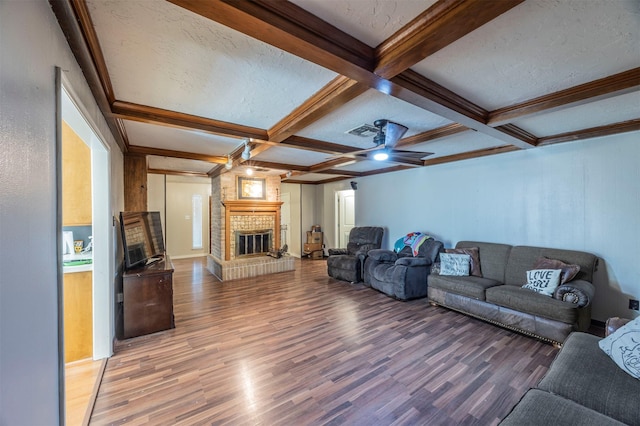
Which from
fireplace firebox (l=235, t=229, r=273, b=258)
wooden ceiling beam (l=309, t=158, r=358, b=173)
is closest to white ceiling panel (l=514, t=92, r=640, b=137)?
wooden ceiling beam (l=309, t=158, r=358, b=173)

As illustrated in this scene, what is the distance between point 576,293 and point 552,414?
212 centimetres

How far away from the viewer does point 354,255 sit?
18.4 ft

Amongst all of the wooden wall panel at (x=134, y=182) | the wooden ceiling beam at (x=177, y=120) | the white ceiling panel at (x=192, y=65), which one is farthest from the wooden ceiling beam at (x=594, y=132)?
the wooden wall panel at (x=134, y=182)

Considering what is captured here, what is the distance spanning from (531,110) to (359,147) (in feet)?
7.00

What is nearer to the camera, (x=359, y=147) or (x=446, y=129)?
(x=446, y=129)

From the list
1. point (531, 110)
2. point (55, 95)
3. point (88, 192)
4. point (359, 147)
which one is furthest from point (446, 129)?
point (88, 192)

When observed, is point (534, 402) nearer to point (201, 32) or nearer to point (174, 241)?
point (201, 32)

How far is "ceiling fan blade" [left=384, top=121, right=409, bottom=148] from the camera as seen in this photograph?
2847 millimetres

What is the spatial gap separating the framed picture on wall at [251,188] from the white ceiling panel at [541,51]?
4.66 metres

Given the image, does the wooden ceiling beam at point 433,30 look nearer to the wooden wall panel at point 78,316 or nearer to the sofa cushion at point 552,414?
the sofa cushion at point 552,414

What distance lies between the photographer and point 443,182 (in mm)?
4848

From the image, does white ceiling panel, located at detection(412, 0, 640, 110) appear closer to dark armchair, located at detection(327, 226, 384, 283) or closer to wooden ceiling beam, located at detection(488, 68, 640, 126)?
wooden ceiling beam, located at detection(488, 68, 640, 126)

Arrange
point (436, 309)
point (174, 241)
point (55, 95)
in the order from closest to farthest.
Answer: point (55, 95) < point (436, 309) < point (174, 241)

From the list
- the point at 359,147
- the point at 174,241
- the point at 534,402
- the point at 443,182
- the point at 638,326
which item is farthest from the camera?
the point at 174,241
